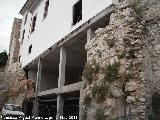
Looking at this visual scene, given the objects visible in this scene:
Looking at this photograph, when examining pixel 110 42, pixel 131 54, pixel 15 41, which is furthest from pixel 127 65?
pixel 15 41

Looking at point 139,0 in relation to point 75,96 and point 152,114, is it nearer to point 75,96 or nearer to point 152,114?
point 152,114

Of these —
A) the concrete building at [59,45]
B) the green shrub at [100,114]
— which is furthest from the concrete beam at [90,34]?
the green shrub at [100,114]

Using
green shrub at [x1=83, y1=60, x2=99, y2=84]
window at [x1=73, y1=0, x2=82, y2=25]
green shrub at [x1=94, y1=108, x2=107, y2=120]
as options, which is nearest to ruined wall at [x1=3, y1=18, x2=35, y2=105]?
window at [x1=73, y1=0, x2=82, y2=25]

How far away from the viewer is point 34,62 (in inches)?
828

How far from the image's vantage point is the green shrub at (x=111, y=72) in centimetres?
992

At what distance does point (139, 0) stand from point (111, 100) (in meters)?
4.24

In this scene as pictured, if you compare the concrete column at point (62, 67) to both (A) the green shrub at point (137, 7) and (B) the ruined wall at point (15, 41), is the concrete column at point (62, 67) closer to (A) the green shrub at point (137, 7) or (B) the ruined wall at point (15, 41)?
(A) the green shrub at point (137, 7)

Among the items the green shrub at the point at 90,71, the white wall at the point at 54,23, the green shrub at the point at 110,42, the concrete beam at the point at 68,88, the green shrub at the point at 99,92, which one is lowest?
the green shrub at the point at 99,92

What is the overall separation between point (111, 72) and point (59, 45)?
7.02m

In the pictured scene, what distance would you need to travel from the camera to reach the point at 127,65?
31.6 ft

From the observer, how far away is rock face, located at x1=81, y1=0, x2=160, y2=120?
9320 millimetres

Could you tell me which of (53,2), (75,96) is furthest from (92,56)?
(53,2)

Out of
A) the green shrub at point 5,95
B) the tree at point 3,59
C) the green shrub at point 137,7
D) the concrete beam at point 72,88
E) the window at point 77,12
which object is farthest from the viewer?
the tree at point 3,59

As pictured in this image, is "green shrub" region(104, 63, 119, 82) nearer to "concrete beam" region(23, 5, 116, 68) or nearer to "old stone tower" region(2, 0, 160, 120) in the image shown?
"old stone tower" region(2, 0, 160, 120)
